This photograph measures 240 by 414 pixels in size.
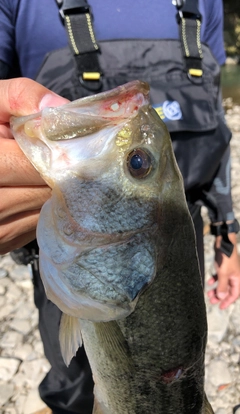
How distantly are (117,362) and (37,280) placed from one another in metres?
1.08

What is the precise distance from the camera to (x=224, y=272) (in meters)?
2.71

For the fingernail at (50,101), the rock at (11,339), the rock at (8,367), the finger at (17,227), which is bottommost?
the rock at (11,339)

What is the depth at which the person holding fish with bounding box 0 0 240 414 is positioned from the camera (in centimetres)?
111

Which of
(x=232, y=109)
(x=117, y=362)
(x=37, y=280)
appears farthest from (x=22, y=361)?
(x=232, y=109)

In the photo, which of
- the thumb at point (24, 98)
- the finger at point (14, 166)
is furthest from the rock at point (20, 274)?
the thumb at point (24, 98)

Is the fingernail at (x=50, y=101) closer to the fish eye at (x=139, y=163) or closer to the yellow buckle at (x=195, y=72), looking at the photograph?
the fish eye at (x=139, y=163)

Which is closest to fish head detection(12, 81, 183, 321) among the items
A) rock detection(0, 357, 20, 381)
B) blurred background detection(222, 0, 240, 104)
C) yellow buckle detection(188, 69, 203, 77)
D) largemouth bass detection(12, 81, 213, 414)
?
largemouth bass detection(12, 81, 213, 414)

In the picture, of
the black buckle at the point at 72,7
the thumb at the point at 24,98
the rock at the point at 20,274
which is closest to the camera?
the thumb at the point at 24,98

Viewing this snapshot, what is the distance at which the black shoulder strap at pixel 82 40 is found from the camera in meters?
1.77

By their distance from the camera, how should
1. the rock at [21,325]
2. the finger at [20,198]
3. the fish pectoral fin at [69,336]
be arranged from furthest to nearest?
the rock at [21,325]
the fish pectoral fin at [69,336]
the finger at [20,198]

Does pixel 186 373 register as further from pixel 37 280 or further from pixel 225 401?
pixel 225 401

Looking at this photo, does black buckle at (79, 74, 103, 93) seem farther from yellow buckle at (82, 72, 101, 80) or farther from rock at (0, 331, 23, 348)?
rock at (0, 331, 23, 348)

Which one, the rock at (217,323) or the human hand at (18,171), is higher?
the human hand at (18,171)

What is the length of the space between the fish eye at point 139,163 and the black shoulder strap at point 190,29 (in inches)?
44.7
